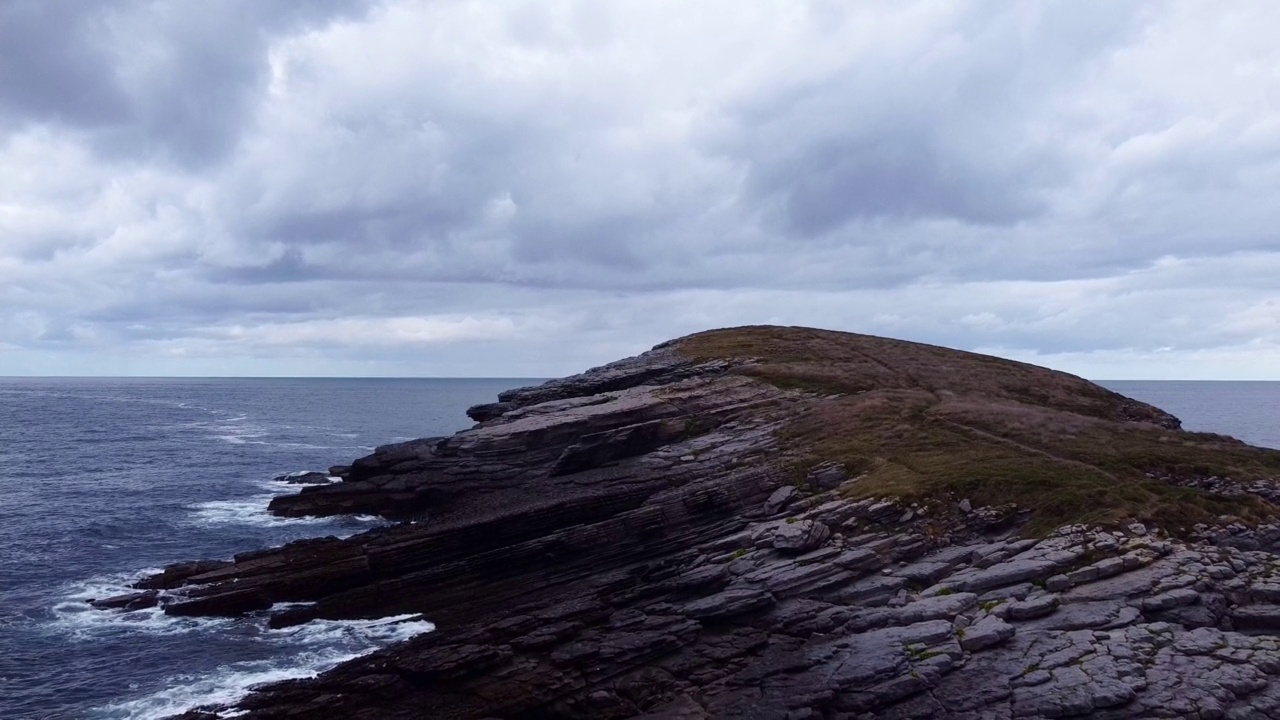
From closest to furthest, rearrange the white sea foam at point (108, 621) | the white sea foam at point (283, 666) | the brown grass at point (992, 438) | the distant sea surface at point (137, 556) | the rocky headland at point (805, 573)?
the rocky headland at point (805, 573), the white sea foam at point (283, 666), the distant sea surface at point (137, 556), the brown grass at point (992, 438), the white sea foam at point (108, 621)

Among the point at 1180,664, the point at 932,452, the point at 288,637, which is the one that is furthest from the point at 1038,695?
the point at 288,637

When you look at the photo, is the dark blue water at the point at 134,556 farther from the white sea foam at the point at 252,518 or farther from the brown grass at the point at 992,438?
the brown grass at the point at 992,438

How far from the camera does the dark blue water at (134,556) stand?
33938 millimetres

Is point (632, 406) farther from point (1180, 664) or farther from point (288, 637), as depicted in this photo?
point (1180, 664)

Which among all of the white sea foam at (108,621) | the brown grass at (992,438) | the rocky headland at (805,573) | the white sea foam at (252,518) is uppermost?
the brown grass at (992,438)

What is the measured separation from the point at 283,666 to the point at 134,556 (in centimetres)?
2422

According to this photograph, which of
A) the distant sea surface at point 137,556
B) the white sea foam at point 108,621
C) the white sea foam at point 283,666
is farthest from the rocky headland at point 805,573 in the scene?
the distant sea surface at point 137,556

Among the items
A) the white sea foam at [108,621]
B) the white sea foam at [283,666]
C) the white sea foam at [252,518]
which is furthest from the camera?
the white sea foam at [252,518]

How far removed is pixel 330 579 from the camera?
1672 inches

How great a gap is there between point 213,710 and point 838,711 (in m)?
22.6

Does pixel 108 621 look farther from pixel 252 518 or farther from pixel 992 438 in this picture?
pixel 992 438

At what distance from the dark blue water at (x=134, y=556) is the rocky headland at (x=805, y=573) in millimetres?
2589

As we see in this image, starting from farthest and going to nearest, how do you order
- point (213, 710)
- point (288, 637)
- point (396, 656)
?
point (288, 637)
point (396, 656)
point (213, 710)

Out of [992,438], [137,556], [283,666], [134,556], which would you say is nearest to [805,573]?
[992,438]
